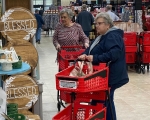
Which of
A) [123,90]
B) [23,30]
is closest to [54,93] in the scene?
[123,90]

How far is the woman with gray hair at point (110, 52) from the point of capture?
4555 mm

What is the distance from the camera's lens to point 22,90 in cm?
462

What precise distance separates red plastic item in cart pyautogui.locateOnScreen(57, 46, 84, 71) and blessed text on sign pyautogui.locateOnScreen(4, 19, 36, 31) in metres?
1.11

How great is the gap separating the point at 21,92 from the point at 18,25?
815mm

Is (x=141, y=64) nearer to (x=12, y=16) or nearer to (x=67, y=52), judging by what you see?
(x=67, y=52)

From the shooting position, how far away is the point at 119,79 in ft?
15.4

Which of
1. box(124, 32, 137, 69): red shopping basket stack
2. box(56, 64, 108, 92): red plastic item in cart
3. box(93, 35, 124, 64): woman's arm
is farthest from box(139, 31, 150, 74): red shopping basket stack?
box(56, 64, 108, 92): red plastic item in cart

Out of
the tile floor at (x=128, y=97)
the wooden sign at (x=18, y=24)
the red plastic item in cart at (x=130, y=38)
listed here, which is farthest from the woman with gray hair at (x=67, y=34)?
the red plastic item in cart at (x=130, y=38)

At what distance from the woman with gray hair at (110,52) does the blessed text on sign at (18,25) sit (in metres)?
0.75

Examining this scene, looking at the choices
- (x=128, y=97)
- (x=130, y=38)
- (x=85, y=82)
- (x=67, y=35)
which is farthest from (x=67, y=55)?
(x=130, y=38)

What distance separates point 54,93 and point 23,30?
288cm

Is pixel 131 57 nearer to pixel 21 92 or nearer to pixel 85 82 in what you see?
pixel 21 92

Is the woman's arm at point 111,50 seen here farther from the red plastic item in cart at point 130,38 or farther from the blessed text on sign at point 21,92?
the red plastic item in cart at point 130,38

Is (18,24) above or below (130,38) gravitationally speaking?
above
